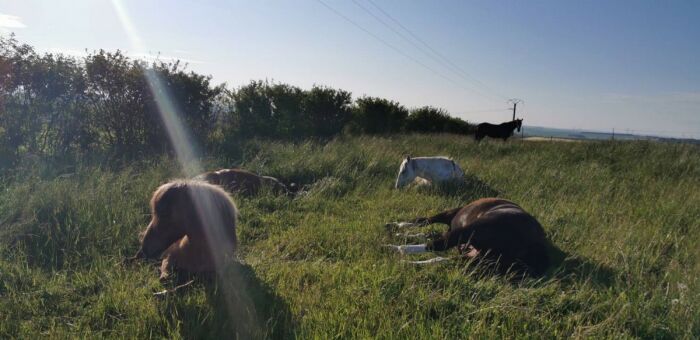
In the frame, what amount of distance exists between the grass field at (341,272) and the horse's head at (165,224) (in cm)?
33

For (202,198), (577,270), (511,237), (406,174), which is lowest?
(577,270)

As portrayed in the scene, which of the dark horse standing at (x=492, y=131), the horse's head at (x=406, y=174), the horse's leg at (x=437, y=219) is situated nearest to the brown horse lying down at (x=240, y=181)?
the horse's head at (x=406, y=174)

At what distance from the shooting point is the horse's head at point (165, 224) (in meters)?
3.10

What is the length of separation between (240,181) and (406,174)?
3.23 meters

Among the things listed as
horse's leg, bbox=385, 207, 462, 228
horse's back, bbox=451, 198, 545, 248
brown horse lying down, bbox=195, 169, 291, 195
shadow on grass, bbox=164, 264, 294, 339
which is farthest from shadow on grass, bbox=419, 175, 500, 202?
shadow on grass, bbox=164, 264, 294, 339

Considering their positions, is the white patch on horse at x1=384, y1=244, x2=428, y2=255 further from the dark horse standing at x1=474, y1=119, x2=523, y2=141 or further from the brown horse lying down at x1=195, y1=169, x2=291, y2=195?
the dark horse standing at x1=474, y1=119, x2=523, y2=141

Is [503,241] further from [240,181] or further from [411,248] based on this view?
[240,181]

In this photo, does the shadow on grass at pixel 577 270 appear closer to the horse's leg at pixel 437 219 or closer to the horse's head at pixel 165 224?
the horse's leg at pixel 437 219

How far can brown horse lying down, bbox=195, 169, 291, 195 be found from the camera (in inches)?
262

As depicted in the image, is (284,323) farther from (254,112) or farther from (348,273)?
(254,112)

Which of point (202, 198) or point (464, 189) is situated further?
point (464, 189)

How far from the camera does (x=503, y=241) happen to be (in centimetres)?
402

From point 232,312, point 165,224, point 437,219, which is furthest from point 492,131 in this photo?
point 232,312

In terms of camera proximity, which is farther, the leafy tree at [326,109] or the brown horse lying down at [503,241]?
the leafy tree at [326,109]
